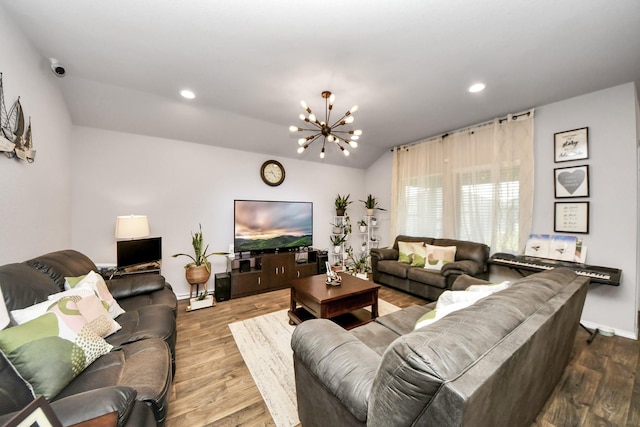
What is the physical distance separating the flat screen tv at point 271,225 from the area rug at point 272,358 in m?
1.39

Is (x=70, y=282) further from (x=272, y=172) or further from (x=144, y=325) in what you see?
(x=272, y=172)

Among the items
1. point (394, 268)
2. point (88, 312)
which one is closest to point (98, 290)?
point (88, 312)

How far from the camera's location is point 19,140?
1794 millimetres

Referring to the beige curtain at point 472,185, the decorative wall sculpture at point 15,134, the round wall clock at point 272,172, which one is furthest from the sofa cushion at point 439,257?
the decorative wall sculpture at point 15,134

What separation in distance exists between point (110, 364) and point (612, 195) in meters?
4.77

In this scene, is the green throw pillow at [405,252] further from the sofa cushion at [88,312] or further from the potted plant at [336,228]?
the sofa cushion at [88,312]

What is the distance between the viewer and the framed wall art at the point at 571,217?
2.73 meters

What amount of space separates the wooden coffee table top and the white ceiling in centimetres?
227

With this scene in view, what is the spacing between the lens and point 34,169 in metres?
2.06

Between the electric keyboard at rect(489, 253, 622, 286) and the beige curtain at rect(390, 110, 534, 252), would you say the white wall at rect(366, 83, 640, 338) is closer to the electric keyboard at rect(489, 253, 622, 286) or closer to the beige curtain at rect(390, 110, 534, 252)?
the electric keyboard at rect(489, 253, 622, 286)

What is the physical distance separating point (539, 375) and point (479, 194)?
3.00 m

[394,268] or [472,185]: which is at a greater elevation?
[472,185]

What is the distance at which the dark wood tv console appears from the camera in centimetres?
364

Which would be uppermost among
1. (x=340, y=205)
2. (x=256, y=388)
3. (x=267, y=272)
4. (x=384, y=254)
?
(x=340, y=205)
